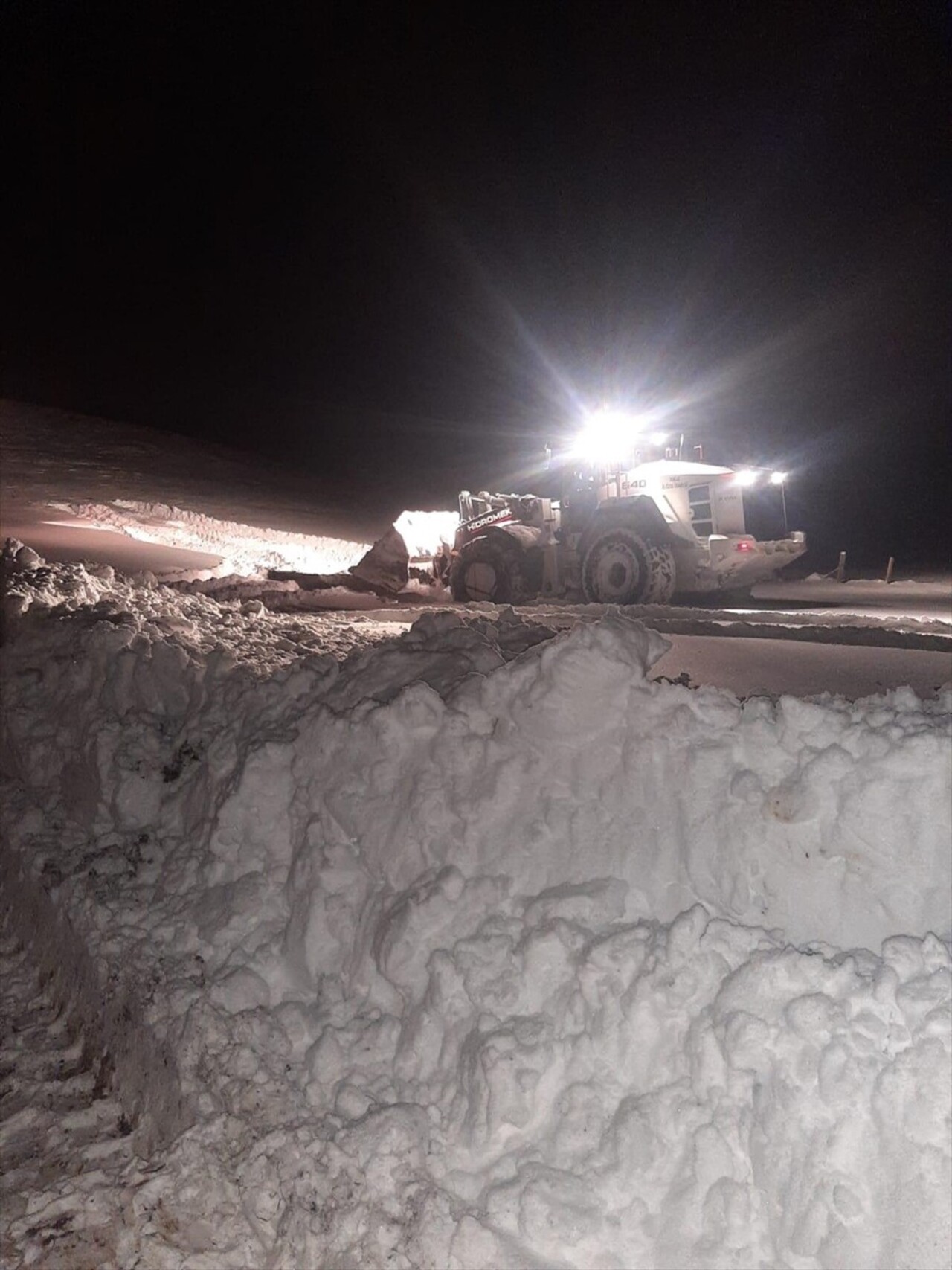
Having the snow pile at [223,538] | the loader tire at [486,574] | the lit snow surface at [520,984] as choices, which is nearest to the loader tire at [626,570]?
the loader tire at [486,574]

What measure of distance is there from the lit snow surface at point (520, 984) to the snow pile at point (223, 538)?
13.1 meters

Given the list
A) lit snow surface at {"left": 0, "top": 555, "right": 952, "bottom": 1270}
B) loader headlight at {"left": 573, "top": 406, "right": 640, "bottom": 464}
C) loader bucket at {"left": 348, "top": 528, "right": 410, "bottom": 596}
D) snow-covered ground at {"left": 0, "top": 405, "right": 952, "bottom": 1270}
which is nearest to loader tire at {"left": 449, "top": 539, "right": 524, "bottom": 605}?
loader bucket at {"left": 348, "top": 528, "right": 410, "bottom": 596}

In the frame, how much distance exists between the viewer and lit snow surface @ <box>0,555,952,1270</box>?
2.70 m

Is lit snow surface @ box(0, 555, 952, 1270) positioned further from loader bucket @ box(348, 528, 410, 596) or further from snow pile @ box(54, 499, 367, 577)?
snow pile @ box(54, 499, 367, 577)

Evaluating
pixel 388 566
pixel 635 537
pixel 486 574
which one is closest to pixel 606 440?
pixel 635 537

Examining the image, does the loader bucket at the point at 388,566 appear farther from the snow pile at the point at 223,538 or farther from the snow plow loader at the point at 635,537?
the snow pile at the point at 223,538

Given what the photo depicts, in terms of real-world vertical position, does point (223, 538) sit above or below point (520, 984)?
above

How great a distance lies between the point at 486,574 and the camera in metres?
14.5

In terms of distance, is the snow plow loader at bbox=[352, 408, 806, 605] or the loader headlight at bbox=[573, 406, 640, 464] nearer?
the snow plow loader at bbox=[352, 408, 806, 605]

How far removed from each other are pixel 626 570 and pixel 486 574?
2.45m

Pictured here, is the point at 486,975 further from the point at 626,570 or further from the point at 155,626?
the point at 626,570

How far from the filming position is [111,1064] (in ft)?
11.9

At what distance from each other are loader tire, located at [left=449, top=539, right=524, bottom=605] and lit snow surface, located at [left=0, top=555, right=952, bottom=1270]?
9.49 metres

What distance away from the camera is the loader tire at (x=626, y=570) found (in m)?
12.6
